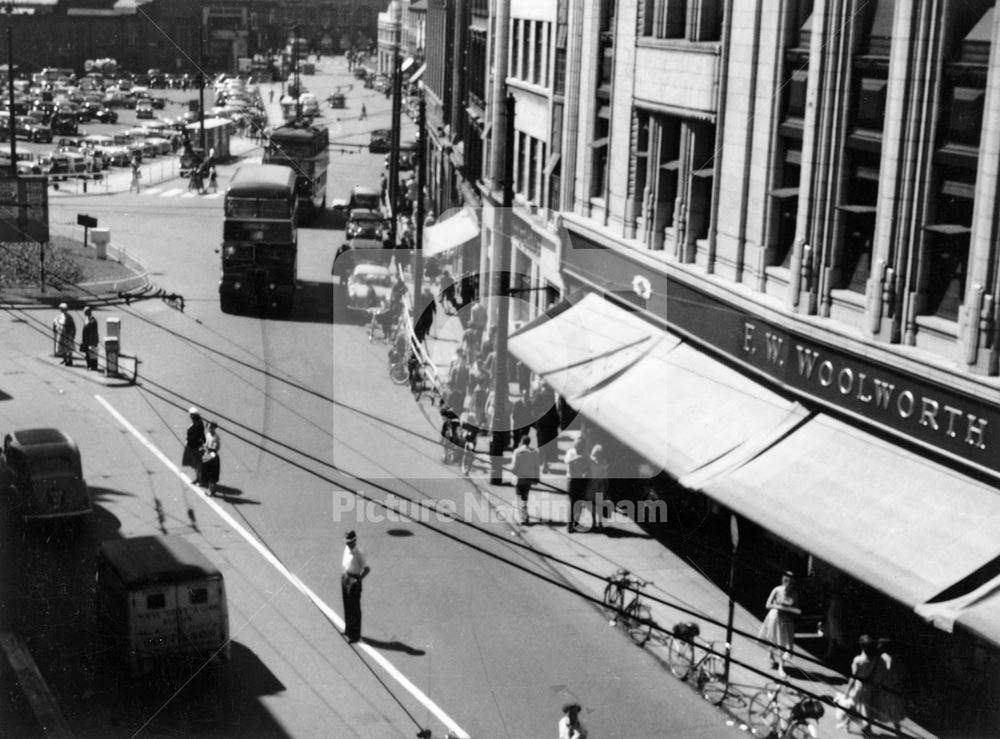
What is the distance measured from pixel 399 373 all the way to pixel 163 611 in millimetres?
18359

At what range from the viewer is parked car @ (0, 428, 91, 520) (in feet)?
77.0

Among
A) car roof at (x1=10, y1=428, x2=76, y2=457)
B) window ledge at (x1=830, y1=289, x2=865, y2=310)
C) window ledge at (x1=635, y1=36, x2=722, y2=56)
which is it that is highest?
→ window ledge at (x1=635, y1=36, x2=722, y2=56)

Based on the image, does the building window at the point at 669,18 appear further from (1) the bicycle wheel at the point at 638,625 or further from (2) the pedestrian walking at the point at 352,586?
(2) the pedestrian walking at the point at 352,586

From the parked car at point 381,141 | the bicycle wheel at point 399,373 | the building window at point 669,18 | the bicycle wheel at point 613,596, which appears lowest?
the bicycle wheel at point 399,373

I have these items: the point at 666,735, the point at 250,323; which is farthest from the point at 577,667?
the point at 250,323

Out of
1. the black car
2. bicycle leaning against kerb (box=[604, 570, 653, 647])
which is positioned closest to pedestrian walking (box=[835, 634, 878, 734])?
bicycle leaning against kerb (box=[604, 570, 653, 647])

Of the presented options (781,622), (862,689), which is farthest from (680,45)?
(862,689)

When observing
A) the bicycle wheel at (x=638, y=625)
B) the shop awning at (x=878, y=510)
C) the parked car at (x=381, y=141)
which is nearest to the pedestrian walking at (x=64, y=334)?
the bicycle wheel at (x=638, y=625)

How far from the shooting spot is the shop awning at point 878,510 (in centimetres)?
1524

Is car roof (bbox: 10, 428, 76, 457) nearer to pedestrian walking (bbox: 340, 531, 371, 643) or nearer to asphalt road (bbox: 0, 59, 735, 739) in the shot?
asphalt road (bbox: 0, 59, 735, 739)

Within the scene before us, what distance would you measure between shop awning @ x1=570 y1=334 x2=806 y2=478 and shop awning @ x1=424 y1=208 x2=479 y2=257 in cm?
2094

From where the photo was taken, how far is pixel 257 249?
4356 cm

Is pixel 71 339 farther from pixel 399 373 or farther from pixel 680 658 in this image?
pixel 680 658

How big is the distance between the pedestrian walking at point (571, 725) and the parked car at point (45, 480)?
38.2ft
